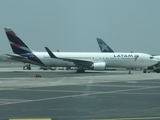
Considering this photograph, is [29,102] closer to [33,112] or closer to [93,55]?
[33,112]

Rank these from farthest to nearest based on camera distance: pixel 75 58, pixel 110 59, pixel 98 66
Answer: pixel 110 59 → pixel 75 58 → pixel 98 66

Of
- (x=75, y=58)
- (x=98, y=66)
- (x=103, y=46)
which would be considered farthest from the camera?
(x=103, y=46)

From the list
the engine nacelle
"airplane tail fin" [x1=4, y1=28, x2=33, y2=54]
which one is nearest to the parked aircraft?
the engine nacelle

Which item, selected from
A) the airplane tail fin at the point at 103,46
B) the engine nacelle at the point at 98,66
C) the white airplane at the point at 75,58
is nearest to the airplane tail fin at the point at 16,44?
the white airplane at the point at 75,58

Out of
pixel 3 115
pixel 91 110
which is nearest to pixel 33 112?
pixel 3 115

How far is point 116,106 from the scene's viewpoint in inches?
542

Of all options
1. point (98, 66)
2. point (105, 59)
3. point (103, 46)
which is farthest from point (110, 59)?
point (103, 46)

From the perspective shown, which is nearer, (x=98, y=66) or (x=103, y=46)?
(x=98, y=66)

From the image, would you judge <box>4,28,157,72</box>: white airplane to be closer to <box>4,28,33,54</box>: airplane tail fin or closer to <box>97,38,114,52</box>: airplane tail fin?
<box>4,28,33,54</box>: airplane tail fin

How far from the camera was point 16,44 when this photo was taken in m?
51.6

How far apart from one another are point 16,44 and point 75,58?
380 inches

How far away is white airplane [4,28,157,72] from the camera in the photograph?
50.6 metres

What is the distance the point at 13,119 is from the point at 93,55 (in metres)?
41.2

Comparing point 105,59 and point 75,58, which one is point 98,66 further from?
point 75,58
